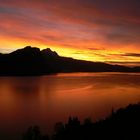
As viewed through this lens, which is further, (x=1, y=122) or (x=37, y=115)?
(x=37, y=115)

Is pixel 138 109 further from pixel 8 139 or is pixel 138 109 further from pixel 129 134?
pixel 8 139

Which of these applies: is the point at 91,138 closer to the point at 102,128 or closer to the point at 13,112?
the point at 102,128

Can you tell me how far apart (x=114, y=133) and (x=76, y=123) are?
4718 mm

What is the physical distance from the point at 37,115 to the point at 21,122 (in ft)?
18.0

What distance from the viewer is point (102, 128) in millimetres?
18391

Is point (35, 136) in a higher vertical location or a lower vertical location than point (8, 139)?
higher

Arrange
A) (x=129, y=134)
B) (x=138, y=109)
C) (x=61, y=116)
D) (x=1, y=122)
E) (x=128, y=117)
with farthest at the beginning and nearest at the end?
(x=61, y=116), (x=1, y=122), (x=138, y=109), (x=128, y=117), (x=129, y=134)

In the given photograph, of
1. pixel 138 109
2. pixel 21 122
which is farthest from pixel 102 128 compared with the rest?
pixel 21 122

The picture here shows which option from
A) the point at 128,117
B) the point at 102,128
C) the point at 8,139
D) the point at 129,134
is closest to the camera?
the point at 129,134

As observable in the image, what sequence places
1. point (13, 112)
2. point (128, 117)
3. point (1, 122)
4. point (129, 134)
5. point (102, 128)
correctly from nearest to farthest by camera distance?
point (129, 134)
point (102, 128)
point (128, 117)
point (1, 122)
point (13, 112)

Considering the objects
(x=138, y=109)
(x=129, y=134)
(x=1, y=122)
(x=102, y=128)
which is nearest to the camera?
(x=129, y=134)

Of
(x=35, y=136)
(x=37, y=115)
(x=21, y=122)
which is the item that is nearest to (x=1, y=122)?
(x=21, y=122)

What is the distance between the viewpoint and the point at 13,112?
144 ft

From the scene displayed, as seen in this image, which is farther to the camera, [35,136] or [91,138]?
[35,136]
